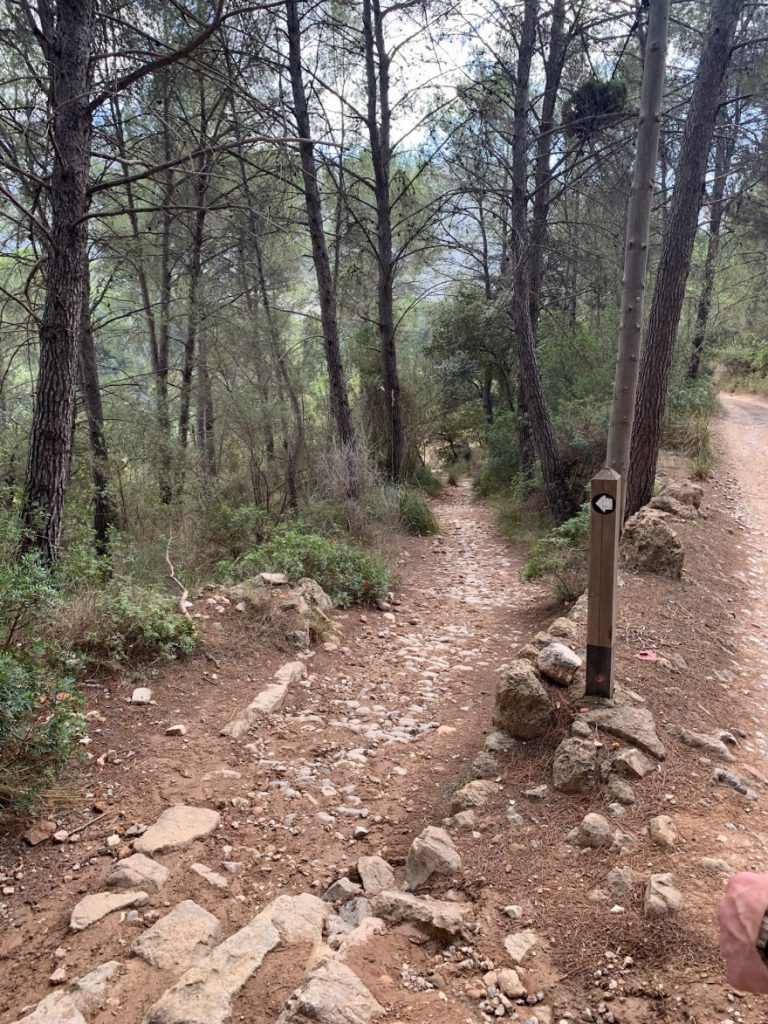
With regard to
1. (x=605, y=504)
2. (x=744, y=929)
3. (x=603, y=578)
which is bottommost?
(x=744, y=929)

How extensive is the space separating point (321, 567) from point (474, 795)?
3.55 metres

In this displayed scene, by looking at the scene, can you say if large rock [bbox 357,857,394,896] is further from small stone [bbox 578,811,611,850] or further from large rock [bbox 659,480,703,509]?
large rock [bbox 659,480,703,509]

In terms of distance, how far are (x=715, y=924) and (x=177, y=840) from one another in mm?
2125

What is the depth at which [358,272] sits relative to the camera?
13055mm

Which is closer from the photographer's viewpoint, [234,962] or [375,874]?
[234,962]

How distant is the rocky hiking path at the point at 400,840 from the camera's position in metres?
1.83

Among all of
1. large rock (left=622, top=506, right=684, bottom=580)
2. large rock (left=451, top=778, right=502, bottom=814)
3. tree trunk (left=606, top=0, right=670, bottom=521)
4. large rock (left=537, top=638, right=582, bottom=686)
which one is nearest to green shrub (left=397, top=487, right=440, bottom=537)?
large rock (left=622, top=506, right=684, bottom=580)

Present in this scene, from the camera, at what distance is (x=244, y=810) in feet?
9.73

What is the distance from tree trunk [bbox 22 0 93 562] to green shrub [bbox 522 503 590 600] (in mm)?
4581

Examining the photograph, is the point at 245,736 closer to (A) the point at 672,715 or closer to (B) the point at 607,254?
(A) the point at 672,715

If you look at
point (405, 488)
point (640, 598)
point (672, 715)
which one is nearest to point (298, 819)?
point (672, 715)

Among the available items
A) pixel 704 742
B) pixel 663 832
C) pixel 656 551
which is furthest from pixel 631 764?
pixel 656 551

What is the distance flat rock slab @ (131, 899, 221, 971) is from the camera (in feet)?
6.52

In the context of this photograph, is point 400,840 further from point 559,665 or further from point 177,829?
point 559,665
